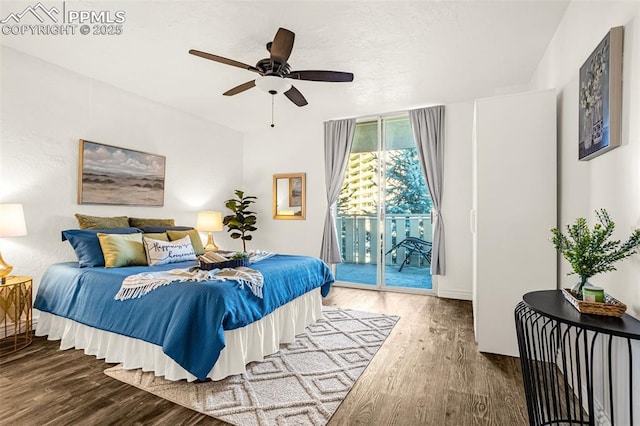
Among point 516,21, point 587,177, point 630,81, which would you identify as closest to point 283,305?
point 587,177

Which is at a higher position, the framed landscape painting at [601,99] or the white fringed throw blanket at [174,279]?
the framed landscape painting at [601,99]

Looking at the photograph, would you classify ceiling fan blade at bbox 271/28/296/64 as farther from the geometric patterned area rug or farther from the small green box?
the geometric patterned area rug

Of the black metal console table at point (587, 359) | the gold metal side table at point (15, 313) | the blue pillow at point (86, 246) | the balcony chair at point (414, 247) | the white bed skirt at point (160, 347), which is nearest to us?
the black metal console table at point (587, 359)

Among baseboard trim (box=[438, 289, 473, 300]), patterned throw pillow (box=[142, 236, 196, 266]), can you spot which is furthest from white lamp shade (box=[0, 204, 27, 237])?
baseboard trim (box=[438, 289, 473, 300])

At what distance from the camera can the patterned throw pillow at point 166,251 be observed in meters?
3.22

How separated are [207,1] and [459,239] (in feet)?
13.3

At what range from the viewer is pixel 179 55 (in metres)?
3.19

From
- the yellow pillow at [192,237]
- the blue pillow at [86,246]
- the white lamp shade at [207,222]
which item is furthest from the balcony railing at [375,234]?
the blue pillow at [86,246]

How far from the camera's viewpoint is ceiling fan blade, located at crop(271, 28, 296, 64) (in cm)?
228

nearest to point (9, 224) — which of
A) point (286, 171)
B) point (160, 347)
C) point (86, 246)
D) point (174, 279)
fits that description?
point (86, 246)

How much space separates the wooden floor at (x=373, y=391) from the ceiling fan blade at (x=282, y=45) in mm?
2514

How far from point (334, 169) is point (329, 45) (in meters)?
2.50

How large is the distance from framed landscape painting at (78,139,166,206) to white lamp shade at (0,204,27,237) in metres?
0.82

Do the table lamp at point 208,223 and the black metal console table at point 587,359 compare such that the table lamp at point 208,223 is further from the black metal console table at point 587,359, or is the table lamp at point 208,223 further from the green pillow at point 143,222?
the black metal console table at point 587,359
